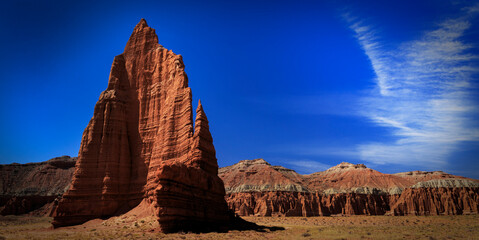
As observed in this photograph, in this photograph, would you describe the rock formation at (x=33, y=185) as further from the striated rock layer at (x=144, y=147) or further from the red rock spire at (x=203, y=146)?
the red rock spire at (x=203, y=146)

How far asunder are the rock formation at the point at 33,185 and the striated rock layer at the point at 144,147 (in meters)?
50.1

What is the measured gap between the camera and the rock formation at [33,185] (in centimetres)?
7319

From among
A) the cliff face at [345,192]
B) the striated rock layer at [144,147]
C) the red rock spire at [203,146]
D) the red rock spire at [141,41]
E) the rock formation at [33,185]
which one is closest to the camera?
the striated rock layer at [144,147]

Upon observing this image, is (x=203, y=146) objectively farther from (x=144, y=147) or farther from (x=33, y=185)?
(x=33, y=185)

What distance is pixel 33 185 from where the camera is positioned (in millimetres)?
86188

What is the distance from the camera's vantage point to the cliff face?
83.4 m

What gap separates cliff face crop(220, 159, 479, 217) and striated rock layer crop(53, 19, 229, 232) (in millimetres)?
56441

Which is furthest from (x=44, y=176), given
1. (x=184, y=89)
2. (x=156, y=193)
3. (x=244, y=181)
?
(x=156, y=193)

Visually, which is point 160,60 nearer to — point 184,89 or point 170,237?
point 184,89

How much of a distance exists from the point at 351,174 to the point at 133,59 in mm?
116557

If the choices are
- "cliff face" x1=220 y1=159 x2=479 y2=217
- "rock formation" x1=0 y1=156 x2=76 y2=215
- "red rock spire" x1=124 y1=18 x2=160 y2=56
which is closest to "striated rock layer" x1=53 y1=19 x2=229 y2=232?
"red rock spire" x1=124 y1=18 x2=160 y2=56

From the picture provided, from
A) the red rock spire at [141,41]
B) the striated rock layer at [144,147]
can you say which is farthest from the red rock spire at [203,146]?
the red rock spire at [141,41]

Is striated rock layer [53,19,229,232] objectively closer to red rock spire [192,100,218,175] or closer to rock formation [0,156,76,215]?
red rock spire [192,100,218,175]

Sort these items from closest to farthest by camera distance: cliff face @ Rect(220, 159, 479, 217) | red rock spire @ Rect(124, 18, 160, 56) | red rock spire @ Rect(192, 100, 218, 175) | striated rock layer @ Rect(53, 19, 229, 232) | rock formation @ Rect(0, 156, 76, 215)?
striated rock layer @ Rect(53, 19, 229, 232), red rock spire @ Rect(192, 100, 218, 175), red rock spire @ Rect(124, 18, 160, 56), rock formation @ Rect(0, 156, 76, 215), cliff face @ Rect(220, 159, 479, 217)
